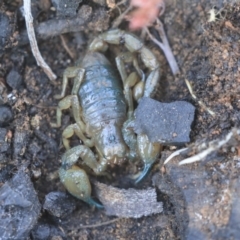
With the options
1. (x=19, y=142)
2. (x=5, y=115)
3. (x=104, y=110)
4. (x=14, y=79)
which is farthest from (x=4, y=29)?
(x=104, y=110)

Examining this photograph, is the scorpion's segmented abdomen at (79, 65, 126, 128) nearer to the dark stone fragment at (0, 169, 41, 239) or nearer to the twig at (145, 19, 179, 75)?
the twig at (145, 19, 179, 75)

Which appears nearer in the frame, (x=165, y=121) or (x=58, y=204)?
(x=165, y=121)

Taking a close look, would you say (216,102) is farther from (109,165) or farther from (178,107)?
(109,165)

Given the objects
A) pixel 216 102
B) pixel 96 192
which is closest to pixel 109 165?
pixel 96 192

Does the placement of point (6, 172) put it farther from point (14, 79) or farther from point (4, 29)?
point (4, 29)

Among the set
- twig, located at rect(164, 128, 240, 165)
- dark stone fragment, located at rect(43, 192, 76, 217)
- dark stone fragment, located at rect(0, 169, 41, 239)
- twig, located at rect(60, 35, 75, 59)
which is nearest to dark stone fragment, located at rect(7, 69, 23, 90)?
twig, located at rect(60, 35, 75, 59)
